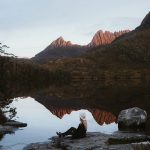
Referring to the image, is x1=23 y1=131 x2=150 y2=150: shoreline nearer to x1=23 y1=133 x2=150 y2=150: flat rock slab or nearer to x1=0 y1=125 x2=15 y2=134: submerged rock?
x1=23 y1=133 x2=150 y2=150: flat rock slab

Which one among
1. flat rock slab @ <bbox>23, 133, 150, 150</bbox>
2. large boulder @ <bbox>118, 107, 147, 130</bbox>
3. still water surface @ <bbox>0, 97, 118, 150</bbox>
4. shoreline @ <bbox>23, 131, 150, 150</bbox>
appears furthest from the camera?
large boulder @ <bbox>118, 107, 147, 130</bbox>

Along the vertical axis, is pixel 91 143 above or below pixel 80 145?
above

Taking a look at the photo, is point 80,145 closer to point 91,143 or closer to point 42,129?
point 91,143

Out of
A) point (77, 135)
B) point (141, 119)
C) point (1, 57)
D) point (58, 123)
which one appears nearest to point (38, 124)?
point (58, 123)

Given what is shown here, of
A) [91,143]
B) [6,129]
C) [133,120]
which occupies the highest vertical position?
[133,120]

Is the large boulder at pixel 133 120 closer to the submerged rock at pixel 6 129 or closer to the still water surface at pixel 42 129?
the still water surface at pixel 42 129

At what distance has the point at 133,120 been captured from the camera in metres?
43.1

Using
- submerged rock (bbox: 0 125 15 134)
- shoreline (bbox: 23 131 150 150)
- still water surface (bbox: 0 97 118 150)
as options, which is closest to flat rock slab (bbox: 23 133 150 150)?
shoreline (bbox: 23 131 150 150)

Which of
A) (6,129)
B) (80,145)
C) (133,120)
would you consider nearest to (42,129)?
(6,129)

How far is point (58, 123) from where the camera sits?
52.4 m

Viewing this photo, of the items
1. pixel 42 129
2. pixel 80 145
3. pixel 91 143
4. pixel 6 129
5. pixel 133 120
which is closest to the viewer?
pixel 80 145

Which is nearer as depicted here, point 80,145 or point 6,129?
point 80,145

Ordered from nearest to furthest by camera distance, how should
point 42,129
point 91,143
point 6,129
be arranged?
point 91,143 < point 6,129 < point 42,129

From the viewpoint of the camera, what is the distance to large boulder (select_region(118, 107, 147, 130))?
4291 centimetres
